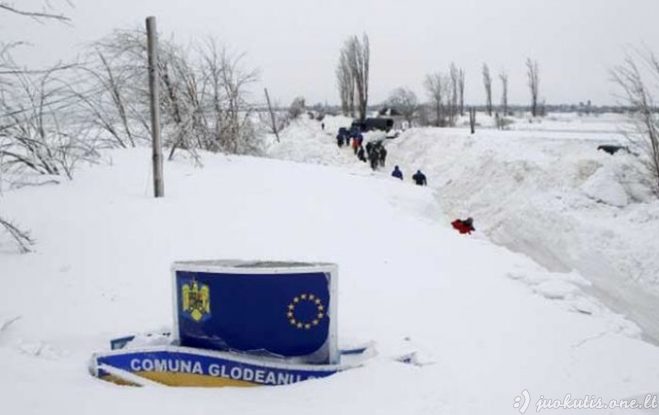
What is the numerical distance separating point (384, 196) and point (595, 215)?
20.7 ft

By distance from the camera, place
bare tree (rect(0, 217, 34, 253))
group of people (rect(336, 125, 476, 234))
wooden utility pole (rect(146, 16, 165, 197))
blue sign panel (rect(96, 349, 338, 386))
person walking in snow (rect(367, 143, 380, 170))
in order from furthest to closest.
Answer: person walking in snow (rect(367, 143, 380, 170)) → group of people (rect(336, 125, 476, 234)) → wooden utility pole (rect(146, 16, 165, 197)) → bare tree (rect(0, 217, 34, 253)) → blue sign panel (rect(96, 349, 338, 386))

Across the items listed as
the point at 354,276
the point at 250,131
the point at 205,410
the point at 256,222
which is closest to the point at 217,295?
the point at 205,410

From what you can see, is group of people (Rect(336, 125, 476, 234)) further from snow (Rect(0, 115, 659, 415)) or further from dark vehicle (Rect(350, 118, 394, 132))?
dark vehicle (Rect(350, 118, 394, 132))

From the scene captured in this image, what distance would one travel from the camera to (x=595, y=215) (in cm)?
1475

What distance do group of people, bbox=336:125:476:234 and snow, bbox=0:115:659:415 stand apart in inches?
53.4

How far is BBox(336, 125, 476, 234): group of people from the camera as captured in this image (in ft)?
41.0

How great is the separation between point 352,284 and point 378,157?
2315 cm

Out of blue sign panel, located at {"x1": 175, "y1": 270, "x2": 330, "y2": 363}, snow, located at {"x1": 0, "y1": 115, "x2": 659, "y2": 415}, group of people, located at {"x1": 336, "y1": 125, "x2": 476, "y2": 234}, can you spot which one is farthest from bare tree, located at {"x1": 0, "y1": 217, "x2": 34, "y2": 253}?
group of people, located at {"x1": 336, "y1": 125, "x2": 476, "y2": 234}

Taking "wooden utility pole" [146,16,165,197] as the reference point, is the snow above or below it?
below

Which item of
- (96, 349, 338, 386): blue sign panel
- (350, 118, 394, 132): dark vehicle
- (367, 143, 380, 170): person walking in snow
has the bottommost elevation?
(96, 349, 338, 386): blue sign panel

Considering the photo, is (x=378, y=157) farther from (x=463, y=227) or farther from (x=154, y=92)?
(x=154, y=92)

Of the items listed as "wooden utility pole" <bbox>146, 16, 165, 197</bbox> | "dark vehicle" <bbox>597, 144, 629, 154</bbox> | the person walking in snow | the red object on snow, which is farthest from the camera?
the person walking in snow

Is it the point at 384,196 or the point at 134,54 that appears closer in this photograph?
the point at 384,196

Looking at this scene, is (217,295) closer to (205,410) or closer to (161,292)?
(205,410)
